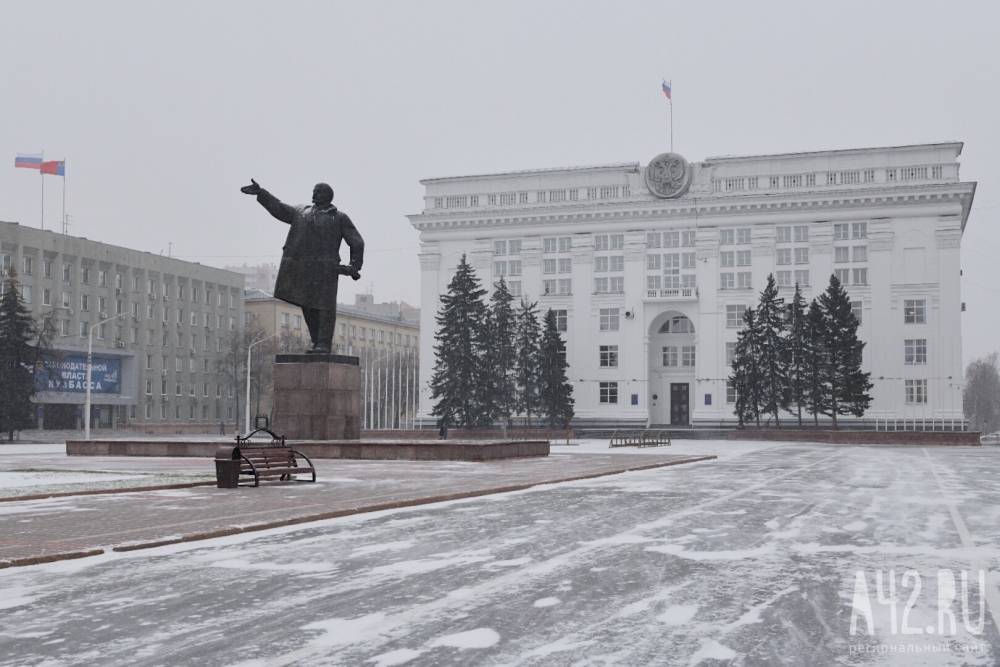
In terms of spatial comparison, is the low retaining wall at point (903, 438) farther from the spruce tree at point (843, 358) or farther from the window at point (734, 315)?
the window at point (734, 315)

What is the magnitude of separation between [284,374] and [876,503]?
15.9 metres

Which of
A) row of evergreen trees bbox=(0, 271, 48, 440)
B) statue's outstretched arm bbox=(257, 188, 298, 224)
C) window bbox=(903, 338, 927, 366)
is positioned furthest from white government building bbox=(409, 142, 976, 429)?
statue's outstretched arm bbox=(257, 188, 298, 224)

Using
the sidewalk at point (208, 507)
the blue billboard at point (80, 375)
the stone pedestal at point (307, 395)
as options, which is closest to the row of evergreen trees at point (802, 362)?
the stone pedestal at point (307, 395)

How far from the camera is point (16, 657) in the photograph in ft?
18.3

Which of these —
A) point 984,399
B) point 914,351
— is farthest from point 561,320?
point 984,399

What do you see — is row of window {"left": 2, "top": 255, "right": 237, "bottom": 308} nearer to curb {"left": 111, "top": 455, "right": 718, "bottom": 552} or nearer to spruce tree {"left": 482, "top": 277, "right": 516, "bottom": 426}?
spruce tree {"left": 482, "top": 277, "right": 516, "bottom": 426}

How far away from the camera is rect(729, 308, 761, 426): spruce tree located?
67.5 m

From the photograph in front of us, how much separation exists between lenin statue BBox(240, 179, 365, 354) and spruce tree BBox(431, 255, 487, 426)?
134ft

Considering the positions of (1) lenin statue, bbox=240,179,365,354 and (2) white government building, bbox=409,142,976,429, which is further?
(2) white government building, bbox=409,142,976,429

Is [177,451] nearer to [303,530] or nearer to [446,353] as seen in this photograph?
[303,530]

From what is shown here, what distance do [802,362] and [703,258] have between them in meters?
12.9

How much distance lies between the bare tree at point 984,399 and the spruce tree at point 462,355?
8469cm

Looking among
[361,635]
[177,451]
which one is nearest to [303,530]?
[361,635]

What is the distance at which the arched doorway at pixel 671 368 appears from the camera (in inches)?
3083
